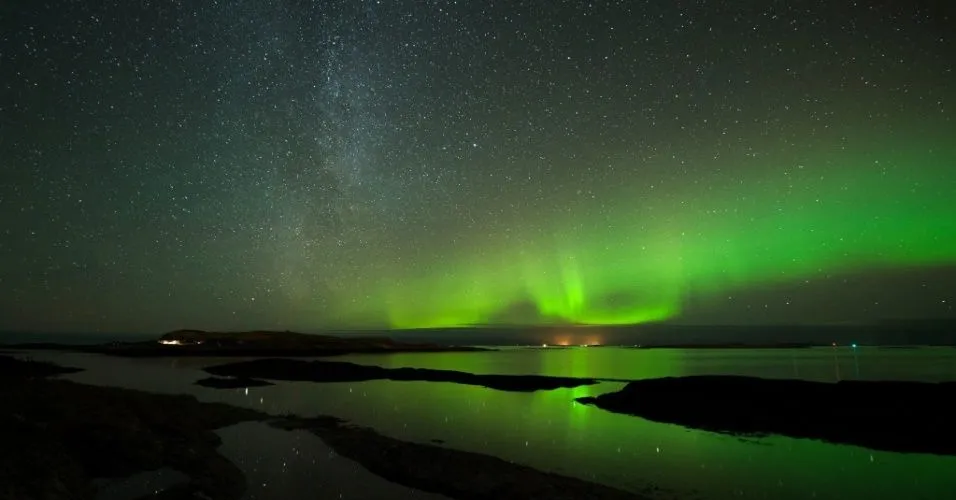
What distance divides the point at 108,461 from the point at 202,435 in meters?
5.47

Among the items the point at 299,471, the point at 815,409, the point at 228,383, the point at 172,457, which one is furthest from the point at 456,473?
the point at 228,383

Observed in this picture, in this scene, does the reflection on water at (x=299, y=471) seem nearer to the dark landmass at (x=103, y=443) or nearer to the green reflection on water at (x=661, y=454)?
the dark landmass at (x=103, y=443)

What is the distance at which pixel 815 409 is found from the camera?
28.2 meters

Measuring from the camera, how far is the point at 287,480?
16625mm

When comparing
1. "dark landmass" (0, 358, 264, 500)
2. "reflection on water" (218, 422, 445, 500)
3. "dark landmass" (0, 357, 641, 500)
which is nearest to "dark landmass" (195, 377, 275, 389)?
"dark landmass" (0, 358, 264, 500)

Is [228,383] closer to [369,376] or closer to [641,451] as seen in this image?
[369,376]

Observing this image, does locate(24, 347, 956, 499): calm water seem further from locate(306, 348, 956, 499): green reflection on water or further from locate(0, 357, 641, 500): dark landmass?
locate(0, 357, 641, 500): dark landmass

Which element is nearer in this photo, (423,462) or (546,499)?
(546,499)

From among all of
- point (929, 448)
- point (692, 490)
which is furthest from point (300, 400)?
point (929, 448)

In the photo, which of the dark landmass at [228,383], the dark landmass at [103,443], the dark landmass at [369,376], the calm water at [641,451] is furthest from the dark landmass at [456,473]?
the dark landmass at [369,376]

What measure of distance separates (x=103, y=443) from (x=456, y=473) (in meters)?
11.8

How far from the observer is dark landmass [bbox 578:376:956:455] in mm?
23766

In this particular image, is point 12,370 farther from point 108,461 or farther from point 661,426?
point 661,426

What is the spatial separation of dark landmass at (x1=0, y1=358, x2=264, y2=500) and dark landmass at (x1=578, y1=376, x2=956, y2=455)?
22163mm
